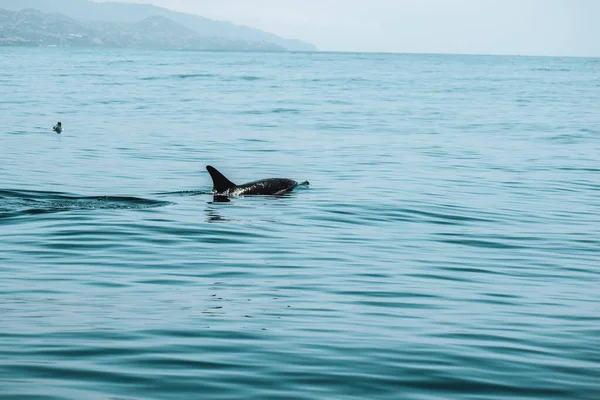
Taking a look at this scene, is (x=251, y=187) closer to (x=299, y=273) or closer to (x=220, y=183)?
(x=220, y=183)

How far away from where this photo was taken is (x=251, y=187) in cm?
2027

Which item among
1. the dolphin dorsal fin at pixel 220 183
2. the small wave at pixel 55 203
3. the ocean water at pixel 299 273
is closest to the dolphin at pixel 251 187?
the dolphin dorsal fin at pixel 220 183

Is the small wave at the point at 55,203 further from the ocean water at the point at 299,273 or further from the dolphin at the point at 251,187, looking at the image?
the dolphin at the point at 251,187

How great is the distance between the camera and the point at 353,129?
4050 cm

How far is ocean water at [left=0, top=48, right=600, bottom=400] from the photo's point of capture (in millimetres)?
7543

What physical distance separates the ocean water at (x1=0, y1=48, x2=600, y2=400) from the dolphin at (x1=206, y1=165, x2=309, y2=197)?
423mm

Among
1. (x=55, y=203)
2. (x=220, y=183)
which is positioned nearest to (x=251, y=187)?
(x=220, y=183)

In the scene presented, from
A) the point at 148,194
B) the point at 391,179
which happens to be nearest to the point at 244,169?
the point at 391,179

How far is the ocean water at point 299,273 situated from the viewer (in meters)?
7.54

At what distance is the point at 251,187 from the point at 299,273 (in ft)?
27.3

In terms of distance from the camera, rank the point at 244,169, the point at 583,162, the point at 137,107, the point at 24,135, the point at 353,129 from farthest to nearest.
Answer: the point at 137,107, the point at 353,129, the point at 24,135, the point at 583,162, the point at 244,169

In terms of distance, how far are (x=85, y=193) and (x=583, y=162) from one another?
1760 centimetres

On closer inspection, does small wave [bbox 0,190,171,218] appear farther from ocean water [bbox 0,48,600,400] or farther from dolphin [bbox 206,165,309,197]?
dolphin [bbox 206,165,309,197]

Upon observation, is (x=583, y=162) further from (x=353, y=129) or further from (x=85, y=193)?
(x=85, y=193)
